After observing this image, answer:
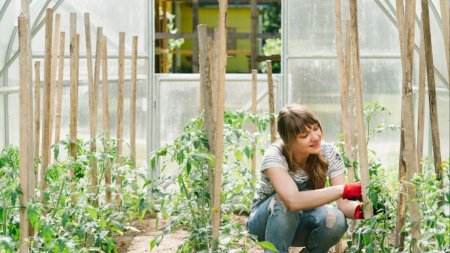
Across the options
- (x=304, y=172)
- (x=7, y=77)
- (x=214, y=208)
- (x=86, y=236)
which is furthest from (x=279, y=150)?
(x=7, y=77)

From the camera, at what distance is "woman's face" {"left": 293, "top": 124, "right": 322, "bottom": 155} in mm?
3643

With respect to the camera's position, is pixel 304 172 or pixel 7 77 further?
pixel 7 77


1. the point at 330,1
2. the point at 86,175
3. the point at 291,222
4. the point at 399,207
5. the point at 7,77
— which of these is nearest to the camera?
the point at 399,207

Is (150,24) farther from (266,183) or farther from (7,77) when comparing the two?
(266,183)

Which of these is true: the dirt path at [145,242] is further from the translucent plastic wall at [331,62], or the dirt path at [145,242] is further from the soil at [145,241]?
the translucent plastic wall at [331,62]

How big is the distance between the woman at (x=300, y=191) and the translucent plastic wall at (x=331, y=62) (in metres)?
2.72

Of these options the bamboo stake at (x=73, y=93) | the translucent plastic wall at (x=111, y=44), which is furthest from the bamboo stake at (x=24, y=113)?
the translucent plastic wall at (x=111, y=44)

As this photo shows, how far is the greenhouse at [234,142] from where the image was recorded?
315 centimetres

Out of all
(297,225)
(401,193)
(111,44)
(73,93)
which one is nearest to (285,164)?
(297,225)

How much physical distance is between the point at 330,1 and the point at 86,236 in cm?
324

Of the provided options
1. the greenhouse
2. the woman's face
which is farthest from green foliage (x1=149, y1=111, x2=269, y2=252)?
the woman's face

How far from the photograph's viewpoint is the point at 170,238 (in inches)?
210

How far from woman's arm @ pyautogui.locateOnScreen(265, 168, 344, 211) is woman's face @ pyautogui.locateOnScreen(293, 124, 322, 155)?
13 centimetres

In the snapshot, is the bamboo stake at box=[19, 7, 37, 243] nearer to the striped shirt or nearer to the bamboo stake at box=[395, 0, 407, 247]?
the striped shirt
